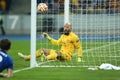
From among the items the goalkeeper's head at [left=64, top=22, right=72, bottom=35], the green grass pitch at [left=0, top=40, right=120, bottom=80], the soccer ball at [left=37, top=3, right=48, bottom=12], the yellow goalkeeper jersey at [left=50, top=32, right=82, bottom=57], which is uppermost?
the soccer ball at [left=37, top=3, right=48, bottom=12]

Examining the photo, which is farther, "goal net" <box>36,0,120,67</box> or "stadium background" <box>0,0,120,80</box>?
"goal net" <box>36,0,120,67</box>

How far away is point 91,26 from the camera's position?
63.4ft

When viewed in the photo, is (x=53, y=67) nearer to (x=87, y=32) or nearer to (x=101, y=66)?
(x=101, y=66)

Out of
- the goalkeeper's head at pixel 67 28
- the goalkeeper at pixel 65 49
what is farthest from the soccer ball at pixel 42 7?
the goalkeeper at pixel 65 49

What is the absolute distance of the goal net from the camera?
18.2m

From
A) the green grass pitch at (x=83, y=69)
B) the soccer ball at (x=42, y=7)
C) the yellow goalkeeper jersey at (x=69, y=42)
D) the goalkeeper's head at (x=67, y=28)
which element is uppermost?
the soccer ball at (x=42, y=7)

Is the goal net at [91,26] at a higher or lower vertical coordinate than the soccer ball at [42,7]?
lower

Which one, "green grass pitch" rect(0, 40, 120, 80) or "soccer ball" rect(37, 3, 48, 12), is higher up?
"soccer ball" rect(37, 3, 48, 12)

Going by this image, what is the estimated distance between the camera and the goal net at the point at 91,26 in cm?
1817

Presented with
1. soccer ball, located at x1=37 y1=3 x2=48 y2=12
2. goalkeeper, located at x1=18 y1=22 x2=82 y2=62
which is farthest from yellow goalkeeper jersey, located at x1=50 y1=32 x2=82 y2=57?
soccer ball, located at x1=37 y1=3 x2=48 y2=12

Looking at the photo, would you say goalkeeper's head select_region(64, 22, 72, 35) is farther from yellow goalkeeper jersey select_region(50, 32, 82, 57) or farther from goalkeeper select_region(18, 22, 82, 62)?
yellow goalkeeper jersey select_region(50, 32, 82, 57)

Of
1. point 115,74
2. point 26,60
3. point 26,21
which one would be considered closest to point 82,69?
point 115,74

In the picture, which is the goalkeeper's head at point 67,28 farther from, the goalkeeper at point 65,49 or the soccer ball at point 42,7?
the soccer ball at point 42,7

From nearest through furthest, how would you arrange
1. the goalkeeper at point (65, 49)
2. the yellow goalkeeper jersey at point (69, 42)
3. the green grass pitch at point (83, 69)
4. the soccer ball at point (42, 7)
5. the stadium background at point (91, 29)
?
the green grass pitch at point (83, 69)
the stadium background at point (91, 29)
the soccer ball at point (42, 7)
the goalkeeper at point (65, 49)
the yellow goalkeeper jersey at point (69, 42)
